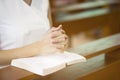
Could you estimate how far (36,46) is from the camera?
1.03m

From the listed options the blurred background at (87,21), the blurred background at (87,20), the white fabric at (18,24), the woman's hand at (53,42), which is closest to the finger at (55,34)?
the woman's hand at (53,42)

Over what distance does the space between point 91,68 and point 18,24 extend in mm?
460

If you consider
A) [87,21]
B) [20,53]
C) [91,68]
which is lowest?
[87,21]

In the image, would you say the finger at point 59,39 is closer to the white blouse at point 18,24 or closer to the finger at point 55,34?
the finger at point 55,34

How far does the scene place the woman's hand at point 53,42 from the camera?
1.01 m

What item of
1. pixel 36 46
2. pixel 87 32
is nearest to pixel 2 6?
pixel 36 46

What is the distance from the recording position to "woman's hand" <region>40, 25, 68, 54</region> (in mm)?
1013

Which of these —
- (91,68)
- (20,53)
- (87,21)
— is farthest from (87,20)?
(20,53)

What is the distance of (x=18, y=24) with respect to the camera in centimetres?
129

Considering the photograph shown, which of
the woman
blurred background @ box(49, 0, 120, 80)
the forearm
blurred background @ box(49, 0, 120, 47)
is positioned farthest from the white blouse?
blurred background @ box(49, 0, 120, 47)

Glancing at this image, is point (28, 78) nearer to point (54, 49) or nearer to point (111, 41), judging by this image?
point (54, 49)

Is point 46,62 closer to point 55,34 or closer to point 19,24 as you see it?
point 55,34

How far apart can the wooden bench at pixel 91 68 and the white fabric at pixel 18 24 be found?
29cm

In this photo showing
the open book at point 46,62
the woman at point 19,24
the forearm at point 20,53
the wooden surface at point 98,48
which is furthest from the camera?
the woman at point 19,24
